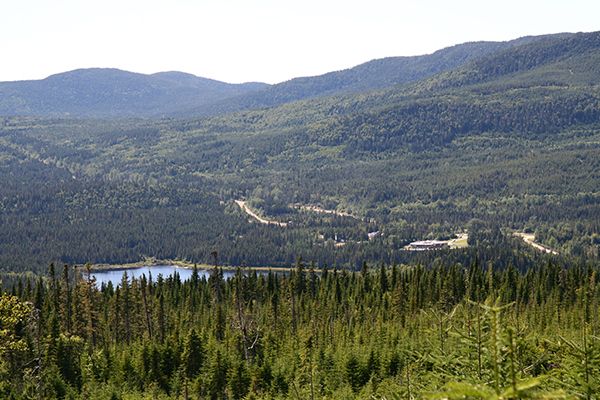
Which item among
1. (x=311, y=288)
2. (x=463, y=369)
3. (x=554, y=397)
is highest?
(x=554, y=397)

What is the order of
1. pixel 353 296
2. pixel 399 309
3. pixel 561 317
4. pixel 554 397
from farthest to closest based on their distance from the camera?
1. pixel 353 296
2. pixel 399 309
3. pixel 561 317
4. pixel 554 397

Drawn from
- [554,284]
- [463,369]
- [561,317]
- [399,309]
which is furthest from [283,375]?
[554,284]

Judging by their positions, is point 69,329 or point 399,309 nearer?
point 69,329

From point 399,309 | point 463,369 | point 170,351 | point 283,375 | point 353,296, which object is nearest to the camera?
point 463,369

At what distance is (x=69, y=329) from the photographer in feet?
365

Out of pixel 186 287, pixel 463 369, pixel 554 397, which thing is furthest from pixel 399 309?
pixel 554 397

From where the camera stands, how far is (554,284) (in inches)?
6339

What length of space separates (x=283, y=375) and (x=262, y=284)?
72395 mm

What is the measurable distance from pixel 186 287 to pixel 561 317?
76997 mm

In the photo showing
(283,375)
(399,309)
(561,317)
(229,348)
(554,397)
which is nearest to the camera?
(554,397)

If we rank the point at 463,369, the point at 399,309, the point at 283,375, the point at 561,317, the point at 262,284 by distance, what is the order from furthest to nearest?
the point at 262,284 < the point at 399,309 < the point at 561,317 < the point at 283,375 < the point at 463,369

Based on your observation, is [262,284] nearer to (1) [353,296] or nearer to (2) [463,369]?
(1) [353,296]

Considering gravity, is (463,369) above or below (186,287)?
above

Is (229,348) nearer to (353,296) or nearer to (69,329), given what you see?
(69,329)
